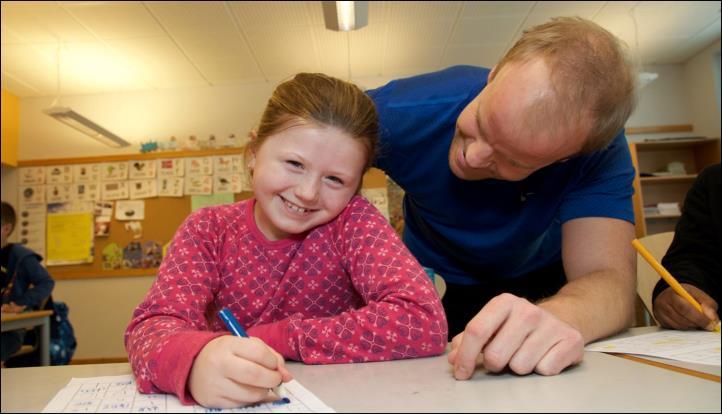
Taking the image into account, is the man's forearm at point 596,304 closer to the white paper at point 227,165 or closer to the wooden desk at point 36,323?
the wooden desk at point 36,323

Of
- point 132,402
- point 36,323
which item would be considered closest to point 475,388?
point 132,402

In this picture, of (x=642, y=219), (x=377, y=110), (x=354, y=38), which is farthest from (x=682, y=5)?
(x=377, y=110)

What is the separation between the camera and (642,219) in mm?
4004

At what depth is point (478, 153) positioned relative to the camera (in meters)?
0.80

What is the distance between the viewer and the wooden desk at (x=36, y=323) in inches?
97.7

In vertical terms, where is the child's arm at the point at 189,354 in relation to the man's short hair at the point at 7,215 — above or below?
below

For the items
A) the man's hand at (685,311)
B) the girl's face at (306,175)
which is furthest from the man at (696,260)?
the girl's face at (306,175)

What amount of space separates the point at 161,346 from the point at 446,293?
32.7 inches

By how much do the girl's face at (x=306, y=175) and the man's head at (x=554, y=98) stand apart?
0.65ft

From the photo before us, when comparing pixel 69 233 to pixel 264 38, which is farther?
pixel 69 233

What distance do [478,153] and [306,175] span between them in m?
0.27

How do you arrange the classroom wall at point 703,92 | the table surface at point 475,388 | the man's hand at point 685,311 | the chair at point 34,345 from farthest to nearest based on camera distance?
the classroom wall at point 703,92 → the chair at point 34,345 → the man's hand at point 685,311 → the table surface at point 475,388

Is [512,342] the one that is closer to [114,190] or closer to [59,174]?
[114,190]

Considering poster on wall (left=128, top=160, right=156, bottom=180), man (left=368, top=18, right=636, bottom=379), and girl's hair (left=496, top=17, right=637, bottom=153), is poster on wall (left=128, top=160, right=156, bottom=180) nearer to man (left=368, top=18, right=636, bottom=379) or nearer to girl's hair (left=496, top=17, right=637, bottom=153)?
man (left=368, top=18, right=636, bottom=379)
